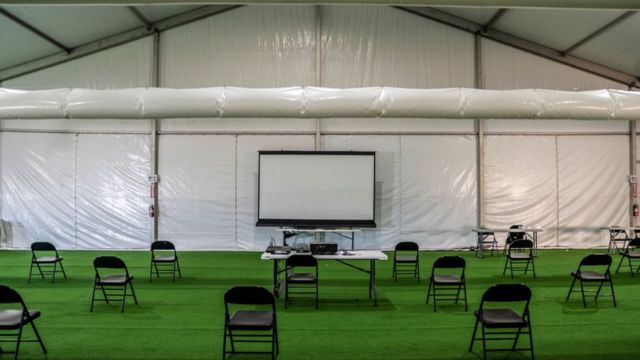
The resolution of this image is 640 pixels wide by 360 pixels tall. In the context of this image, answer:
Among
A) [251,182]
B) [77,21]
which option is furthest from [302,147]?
[77,21]

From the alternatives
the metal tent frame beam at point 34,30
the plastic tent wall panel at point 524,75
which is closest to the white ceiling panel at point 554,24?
the plastic tent wall panel at point 524,75

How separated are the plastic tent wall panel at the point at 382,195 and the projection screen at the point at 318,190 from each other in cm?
73

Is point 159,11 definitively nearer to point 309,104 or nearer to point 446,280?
point 309,104

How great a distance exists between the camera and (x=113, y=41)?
11.0 metres

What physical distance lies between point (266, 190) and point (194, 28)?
15.3 ft

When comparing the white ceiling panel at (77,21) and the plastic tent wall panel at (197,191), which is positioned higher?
the white ceiling panel at (77,21)

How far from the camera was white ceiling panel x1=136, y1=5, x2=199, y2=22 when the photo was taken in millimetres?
10266

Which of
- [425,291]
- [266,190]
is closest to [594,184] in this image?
[425,291]

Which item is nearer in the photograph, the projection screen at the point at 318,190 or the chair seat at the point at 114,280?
the chair seat at the point at 114,280

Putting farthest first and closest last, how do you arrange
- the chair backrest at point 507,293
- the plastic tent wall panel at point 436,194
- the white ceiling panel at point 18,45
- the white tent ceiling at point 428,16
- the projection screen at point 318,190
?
the plastic tent wall panel at point 436,194, the projection screen at point 318,190, the white ceiling panel at point 18,45, the white tent ceiling at point 428,16, the chair backrest at point 507,293

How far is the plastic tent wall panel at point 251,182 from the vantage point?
35.8ft

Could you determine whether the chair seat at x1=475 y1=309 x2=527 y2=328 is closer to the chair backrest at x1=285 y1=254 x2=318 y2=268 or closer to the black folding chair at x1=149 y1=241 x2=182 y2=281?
the chair backrest at x1=285 y1=254 x2=318 y2=268

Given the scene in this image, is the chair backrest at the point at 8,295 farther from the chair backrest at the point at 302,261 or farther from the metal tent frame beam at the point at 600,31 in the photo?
the metal tent frame beam at the point at 600,31

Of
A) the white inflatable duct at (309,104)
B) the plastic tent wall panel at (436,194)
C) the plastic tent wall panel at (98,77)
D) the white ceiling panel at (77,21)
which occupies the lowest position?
the plastic tent wall panel at (436,194)
